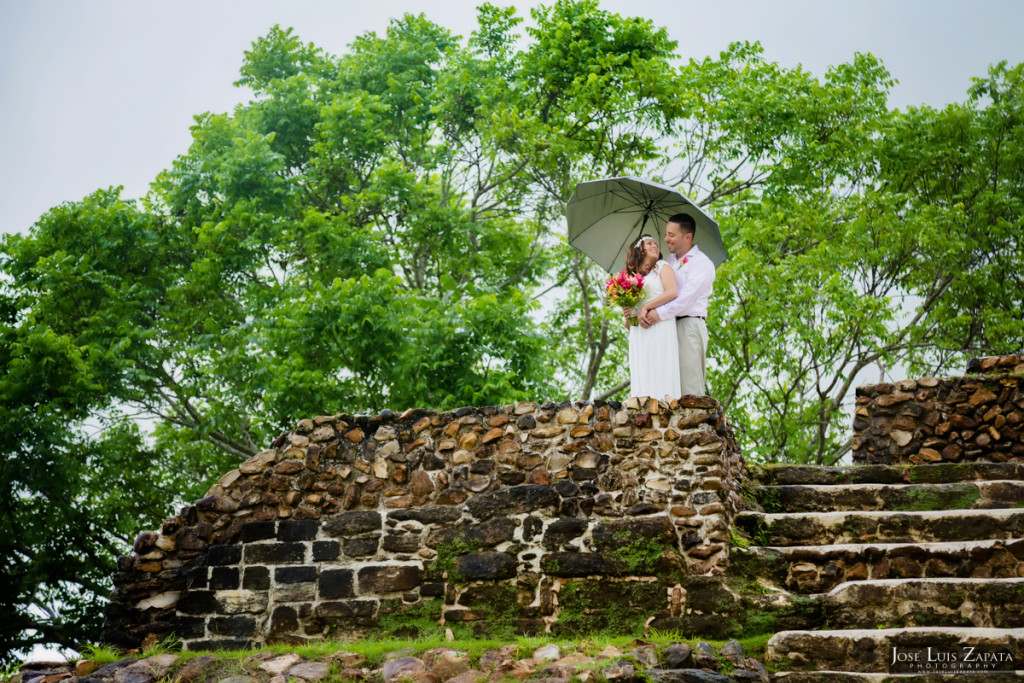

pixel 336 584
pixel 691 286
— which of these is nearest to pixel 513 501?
pixel 336 584

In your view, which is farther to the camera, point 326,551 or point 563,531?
point 326,551

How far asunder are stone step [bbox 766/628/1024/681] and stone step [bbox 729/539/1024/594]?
733 millimetres

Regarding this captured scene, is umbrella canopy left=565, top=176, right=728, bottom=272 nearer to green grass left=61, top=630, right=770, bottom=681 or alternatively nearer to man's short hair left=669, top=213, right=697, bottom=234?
man's short hair left=669, top=213, right=697, bottom=234

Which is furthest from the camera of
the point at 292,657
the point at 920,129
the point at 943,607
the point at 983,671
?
the point at 920,129

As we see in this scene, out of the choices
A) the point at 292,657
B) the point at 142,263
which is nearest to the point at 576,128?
the point at 142,263

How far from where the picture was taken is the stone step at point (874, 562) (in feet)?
18.1

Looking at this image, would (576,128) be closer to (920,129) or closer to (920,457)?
(920,129)

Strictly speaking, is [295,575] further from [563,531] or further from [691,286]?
[691,286]

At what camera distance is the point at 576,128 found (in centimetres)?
1395

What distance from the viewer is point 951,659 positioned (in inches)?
186

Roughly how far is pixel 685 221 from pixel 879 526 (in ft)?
8.48

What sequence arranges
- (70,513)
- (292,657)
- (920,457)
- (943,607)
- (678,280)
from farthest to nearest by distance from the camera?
(70,513) < (920,457) < (678,280) < (292,657) < (943,607)

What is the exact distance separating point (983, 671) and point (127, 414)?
12.2 m

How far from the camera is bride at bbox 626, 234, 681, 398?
22.3 ft
